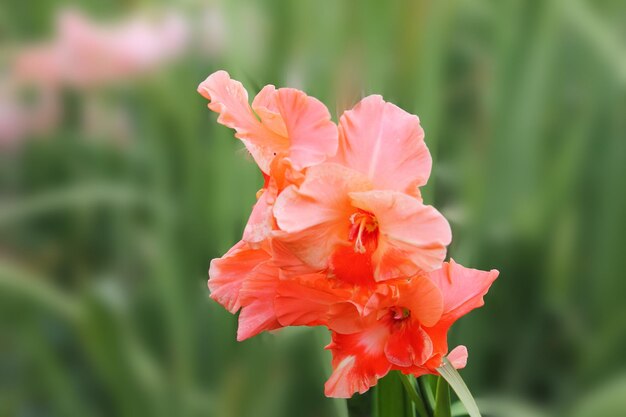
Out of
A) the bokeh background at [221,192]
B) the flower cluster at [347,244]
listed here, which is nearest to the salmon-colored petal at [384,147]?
the flower cluster at [347,244]

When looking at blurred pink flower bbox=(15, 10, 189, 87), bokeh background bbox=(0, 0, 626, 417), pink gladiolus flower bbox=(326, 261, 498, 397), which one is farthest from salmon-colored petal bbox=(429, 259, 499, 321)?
blurred pink flower bbox=(15, 10, 189, 87)

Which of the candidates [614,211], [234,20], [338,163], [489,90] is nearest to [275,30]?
[234,20]

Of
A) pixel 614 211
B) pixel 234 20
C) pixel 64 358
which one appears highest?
pixel 234 20

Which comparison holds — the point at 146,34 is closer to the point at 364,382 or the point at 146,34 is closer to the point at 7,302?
the point at 7,302

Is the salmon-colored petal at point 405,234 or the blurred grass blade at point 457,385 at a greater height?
the salmon-colored petal at point 405,234

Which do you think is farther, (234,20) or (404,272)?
(234,20)

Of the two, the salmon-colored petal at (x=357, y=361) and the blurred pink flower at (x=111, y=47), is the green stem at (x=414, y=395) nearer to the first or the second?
the salmon-colored petal at (x=357, y=361)

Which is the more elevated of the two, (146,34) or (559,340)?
(146,34)
